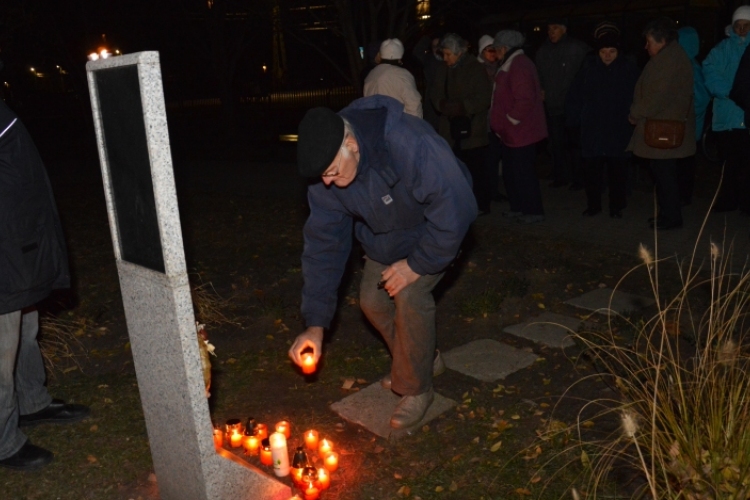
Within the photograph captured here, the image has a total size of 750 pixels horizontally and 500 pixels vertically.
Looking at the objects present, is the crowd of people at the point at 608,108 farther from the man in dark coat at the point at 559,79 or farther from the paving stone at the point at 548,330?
the paving stone at the point at 548,330

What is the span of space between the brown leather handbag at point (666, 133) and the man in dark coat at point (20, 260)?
5.46m

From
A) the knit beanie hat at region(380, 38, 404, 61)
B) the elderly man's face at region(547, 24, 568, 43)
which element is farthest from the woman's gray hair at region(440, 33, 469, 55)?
the elderly man's face at region(547, 24, 568, 43)

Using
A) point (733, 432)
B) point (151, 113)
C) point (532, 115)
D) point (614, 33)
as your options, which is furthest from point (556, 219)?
point (151, 113)

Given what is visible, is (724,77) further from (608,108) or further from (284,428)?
(284,428)

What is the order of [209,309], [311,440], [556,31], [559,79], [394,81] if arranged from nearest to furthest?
[311,440]
[209,309]
[394,81]
[556,31]
[559,79]

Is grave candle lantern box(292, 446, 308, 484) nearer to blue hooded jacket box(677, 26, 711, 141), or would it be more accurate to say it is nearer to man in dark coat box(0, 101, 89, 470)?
man in dark coat box(0, 101, 89, 470)

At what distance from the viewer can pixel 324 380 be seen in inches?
188

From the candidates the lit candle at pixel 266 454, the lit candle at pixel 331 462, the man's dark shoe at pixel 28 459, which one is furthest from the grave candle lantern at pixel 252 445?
the man's dark shoe at pixel 28 459

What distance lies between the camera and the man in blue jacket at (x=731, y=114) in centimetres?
746

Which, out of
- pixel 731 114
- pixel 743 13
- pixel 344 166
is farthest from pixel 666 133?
pixel 344 166

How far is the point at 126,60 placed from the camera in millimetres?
2734

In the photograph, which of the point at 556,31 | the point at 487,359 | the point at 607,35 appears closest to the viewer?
the point at 487,359

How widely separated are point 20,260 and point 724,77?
6895 millimetres

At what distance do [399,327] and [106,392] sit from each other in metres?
2.09
